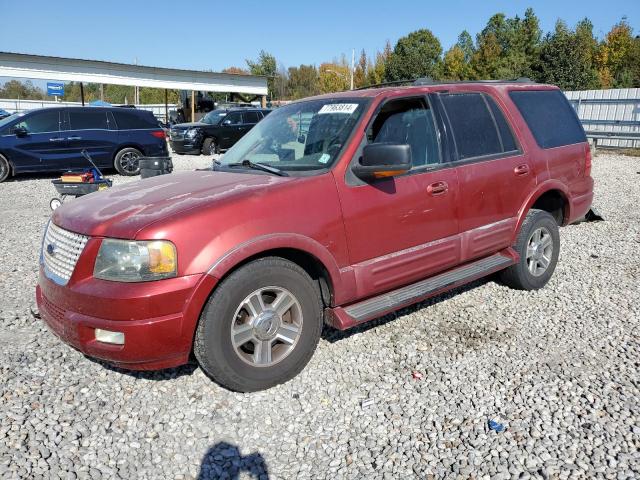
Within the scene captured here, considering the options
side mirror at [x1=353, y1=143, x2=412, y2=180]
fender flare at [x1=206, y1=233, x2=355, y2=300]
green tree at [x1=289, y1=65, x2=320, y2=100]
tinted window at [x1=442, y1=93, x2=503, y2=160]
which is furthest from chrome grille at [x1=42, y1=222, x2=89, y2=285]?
green tree at [x1=289, y1=65, x2=320, y2=100]

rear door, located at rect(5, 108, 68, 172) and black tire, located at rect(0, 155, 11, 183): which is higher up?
rear door, located at rect(5, 108, 68, 172)

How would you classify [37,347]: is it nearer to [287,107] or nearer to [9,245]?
[287,107]

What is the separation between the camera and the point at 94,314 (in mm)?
2812

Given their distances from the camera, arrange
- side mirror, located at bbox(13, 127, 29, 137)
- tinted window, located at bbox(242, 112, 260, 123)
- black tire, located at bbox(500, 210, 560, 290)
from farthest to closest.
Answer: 1. tinted window, located at bbox(242, 112, 260, 123)
2. side mirror, located at bbox(13, 127, 29, 137)
3. black tire, located at bbox(500, 210, 560, 290)

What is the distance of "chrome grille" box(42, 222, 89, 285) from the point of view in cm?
299

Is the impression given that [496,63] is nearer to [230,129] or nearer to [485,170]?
[230,129]

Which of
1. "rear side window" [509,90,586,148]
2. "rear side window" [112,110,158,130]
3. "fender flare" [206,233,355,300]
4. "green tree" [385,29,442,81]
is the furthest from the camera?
"green tree" [385,29,442,81]

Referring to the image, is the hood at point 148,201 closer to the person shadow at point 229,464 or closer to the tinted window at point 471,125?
the person shadow at point 229,464

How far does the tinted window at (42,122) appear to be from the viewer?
12111mm

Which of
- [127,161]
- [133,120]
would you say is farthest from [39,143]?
[133,120]

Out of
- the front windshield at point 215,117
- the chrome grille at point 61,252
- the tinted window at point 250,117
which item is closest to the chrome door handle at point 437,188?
the chrome grille at point 61,252

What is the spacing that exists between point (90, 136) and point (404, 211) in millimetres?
11465

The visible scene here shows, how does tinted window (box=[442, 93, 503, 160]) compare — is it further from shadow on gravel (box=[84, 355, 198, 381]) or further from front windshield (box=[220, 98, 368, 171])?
shadow on gravel (box=[84, 355, 198, 381])

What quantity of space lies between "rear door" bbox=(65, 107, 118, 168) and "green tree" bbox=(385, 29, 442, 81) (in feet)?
154
